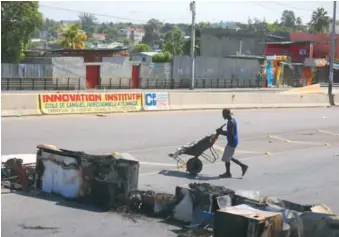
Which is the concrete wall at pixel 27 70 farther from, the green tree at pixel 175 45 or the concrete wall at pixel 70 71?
the green tree at pixel 175 45

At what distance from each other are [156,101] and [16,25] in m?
32.3

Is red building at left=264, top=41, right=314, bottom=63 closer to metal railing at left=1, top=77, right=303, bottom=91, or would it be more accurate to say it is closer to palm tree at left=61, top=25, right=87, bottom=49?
metal railing at left=1, top=77, right=303, bottom=91

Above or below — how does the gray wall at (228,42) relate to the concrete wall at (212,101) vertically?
above

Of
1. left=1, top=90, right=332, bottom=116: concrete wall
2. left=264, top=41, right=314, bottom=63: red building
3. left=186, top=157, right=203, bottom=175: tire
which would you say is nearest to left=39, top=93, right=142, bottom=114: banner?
left=1, top=90, right=332, bottom=116: concrete wall

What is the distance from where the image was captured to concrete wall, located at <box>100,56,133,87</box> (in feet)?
185

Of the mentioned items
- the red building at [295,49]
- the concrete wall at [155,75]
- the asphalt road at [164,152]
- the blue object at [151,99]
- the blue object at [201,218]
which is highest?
the red building at [295,49]

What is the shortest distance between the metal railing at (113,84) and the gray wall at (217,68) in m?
0.70

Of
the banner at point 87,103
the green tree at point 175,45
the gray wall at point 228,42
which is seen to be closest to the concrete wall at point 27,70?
the banner at point 87,103

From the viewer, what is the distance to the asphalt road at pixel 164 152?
9070 mm

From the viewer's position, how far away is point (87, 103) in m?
26.1

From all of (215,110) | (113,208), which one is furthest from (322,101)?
(113,208)

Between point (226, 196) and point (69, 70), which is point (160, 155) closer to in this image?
point (226, 196)

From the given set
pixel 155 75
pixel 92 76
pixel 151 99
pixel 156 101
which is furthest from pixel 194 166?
pixel 155 75

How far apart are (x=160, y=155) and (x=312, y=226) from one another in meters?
9.21
